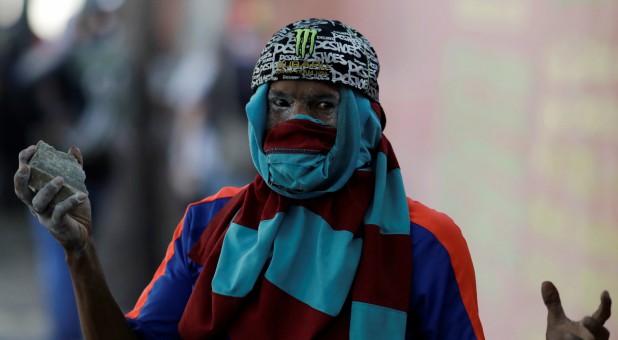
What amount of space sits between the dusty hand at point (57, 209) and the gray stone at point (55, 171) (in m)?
0.02

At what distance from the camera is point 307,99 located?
2.52 metres

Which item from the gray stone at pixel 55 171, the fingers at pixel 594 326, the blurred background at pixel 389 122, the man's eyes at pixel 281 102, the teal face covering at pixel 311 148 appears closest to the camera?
the fingers at pixel 594 326

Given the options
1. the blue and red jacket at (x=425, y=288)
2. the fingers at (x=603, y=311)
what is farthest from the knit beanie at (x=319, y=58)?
the fingers at (x=603, y=311)

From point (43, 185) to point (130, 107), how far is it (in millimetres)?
5191

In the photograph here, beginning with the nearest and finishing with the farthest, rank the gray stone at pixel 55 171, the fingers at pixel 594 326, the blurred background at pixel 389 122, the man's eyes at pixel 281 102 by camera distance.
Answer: the fingers at pixel 594 326 → the gray stone at pixel 55 171 → the man's eyes at pixel 281 102 → the blurred background at pixel 389 122

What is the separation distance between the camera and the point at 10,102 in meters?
8.37

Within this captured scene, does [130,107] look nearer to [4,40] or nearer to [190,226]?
[4,40]

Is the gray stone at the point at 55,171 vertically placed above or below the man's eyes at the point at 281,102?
below

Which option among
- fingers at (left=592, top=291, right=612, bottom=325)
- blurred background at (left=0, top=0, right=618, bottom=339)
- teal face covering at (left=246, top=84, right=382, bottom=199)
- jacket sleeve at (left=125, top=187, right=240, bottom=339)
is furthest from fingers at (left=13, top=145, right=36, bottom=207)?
blurred background at (left=0, top=0, right=618, bottom=339)

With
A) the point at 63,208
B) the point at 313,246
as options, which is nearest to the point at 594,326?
the point at 313,246

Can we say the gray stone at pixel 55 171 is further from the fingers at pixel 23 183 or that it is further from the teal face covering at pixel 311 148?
the teal face covering at pixel 311 148

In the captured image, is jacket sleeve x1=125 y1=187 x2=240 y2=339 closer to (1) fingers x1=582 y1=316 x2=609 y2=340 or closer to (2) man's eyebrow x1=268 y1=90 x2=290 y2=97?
(2) man's eyebrow x1=268 y1=90 x2=290 y2=97

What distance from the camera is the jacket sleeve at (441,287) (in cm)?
237

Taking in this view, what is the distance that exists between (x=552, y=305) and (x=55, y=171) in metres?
1.19
